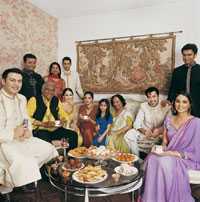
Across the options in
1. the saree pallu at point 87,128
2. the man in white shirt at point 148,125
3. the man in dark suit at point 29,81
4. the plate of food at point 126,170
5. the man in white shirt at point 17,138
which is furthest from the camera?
the saree pallu at point 87,128

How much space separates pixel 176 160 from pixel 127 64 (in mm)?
2035

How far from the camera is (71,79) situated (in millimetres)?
4000

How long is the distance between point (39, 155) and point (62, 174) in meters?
0.70

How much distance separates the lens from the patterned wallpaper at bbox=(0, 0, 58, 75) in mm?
3229

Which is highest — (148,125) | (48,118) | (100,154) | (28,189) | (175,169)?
(48,118)

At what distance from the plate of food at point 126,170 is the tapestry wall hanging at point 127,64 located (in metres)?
1.95

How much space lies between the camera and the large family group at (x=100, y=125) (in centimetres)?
214

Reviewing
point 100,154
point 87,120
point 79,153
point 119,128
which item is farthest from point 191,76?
point 79,153

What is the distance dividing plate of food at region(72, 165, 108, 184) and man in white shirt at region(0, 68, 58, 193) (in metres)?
0.46

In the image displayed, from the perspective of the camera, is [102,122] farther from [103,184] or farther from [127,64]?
[103,184]

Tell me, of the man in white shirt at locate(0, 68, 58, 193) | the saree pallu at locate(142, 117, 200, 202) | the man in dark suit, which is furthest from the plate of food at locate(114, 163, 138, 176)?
the man in dark suit

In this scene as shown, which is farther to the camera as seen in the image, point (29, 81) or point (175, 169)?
point (29, 81)

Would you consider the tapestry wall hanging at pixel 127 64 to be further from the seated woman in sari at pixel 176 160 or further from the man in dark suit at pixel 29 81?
the seated woman in sari at pixel 176 160

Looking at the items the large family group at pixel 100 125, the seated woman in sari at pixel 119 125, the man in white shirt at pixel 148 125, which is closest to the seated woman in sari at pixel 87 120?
the large family group at pixel 100 125
